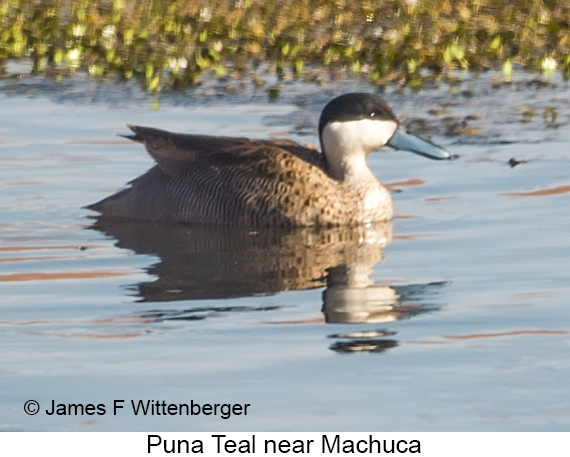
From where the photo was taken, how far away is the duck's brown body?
9438mm

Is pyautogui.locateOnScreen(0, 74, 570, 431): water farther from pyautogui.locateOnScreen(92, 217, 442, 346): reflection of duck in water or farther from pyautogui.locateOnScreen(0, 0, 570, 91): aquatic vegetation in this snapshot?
pyautogui.locateOnScreen(0, 0, 570, 91): aquatic vegetation

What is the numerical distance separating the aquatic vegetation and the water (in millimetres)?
2263

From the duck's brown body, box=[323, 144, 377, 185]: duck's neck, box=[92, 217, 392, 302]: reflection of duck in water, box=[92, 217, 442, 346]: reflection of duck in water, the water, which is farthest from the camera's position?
box=[323, 144, 377, 185]: duck's neck

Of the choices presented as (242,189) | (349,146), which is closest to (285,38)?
(349,146)

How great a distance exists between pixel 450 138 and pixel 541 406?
6224mm

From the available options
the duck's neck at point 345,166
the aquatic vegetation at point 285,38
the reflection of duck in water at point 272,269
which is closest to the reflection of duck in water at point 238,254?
the reflection of duck in water at point 272,269

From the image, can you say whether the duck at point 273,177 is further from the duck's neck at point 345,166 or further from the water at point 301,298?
the water at point 301,298

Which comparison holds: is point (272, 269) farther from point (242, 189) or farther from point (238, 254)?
point (242, 189)

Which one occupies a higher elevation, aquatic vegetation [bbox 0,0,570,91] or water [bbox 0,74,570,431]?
aquatic vegetation [bbox 0,0,570,91]

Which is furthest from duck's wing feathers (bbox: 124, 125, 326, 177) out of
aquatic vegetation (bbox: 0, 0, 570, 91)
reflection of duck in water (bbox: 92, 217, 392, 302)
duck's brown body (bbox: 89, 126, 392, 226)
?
aquatic vegetation (bbox: 0, 0, 570, 91)

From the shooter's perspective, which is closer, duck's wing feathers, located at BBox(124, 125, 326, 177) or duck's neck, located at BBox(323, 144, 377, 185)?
duck's wing feathers, located at BBox(124, 125, 326, 177)

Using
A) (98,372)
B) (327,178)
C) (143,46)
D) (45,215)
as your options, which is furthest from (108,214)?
(143,46)

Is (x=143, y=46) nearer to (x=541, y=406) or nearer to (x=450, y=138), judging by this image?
(x=450, y=138)

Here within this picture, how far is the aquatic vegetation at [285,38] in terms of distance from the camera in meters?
14.5
